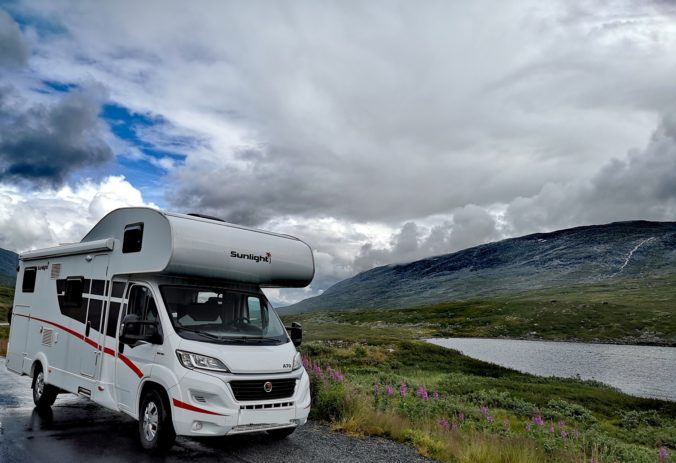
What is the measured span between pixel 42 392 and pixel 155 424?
15.3ft

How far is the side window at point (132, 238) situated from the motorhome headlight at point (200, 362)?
7.36 feet

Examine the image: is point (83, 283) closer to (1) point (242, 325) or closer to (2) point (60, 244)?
(2) point (60, 244)

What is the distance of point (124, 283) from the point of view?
29.7 ft

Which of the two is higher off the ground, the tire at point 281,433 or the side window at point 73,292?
the side window at point 73,292

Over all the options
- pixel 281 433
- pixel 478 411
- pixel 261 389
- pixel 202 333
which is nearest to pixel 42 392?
pixel 202 333

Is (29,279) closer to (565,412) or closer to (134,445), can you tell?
(134,445)

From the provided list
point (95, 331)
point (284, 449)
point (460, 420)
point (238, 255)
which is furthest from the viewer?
point (460, 420)

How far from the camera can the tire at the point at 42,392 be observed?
10.8 meters

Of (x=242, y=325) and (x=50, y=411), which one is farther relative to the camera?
(x=50, y=411)

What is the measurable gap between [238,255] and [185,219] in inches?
42.5

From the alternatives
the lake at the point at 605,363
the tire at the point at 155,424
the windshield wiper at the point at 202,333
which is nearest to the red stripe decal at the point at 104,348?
the tire at the point at 155,424

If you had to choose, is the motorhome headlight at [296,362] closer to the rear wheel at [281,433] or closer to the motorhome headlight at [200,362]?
the rear wheel at [281,433]

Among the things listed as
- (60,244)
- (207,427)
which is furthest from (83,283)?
(207,427)

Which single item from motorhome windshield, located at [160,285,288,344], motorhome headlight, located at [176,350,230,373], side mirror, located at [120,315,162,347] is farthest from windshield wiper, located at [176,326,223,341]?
motorhome headlight, located at [176,350,230,373]
